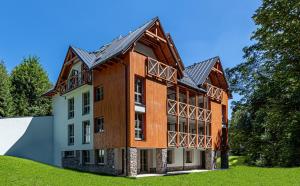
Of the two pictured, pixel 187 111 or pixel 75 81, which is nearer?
pixel 187 111

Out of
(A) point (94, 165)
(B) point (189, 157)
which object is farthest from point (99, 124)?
(B) point (189, 157)

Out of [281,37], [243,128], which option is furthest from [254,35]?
[243,128]

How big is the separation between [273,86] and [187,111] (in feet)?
21.2

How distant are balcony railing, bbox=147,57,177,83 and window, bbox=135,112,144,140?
2.86 meters

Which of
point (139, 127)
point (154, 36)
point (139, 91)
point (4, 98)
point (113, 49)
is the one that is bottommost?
point (139, 127)

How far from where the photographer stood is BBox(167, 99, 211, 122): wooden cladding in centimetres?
2405

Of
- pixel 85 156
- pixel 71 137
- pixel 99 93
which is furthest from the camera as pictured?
pixel 71 137

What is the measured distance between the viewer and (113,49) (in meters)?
23.6

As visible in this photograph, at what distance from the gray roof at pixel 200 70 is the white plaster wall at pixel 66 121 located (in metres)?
9.41

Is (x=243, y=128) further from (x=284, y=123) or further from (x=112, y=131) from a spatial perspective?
(x=112, y=131)

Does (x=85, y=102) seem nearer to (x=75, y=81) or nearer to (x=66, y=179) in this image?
(x=75, y=81)

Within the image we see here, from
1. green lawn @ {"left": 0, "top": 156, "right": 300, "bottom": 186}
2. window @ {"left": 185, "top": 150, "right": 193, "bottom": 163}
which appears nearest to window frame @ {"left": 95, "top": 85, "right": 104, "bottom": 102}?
green lawn @ {"left": 0, "top": 156, "right": 300, "bottom": 186}

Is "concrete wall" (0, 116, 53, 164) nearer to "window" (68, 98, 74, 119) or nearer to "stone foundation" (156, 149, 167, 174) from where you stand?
"window" (68, 98, 74, 119)

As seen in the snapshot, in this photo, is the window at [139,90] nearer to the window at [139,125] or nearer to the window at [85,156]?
the window at [139,125]
